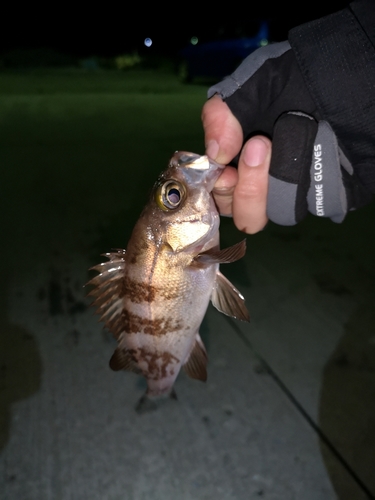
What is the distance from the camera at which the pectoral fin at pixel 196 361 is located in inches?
79.3

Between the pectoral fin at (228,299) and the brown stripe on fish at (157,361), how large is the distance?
1.13ft

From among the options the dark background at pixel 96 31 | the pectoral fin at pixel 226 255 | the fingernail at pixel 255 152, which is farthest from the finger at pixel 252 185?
the dark background at pixel 96 31

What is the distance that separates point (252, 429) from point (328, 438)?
419mm

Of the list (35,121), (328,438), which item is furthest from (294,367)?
(35,121)

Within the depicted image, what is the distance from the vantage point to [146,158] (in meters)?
6.27

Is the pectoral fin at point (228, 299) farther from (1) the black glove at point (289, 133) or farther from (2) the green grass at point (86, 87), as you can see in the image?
(2) the green grass at point (86, 87)

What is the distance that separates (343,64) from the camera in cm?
172

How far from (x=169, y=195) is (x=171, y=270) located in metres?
0.34

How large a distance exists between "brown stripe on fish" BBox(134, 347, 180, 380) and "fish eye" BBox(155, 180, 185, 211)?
2.26 feet

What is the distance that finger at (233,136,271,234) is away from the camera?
1.80 metres

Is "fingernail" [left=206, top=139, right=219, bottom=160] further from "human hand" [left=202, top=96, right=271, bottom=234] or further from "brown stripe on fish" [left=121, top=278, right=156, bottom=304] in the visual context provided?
"brown stripe on fish" [left=121, top=278, right=156, bottom=304]

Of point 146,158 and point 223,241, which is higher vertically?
point 146,158

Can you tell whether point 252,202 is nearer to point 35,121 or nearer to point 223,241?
point 223,241

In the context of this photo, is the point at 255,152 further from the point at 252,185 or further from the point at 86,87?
the point at 86,87
